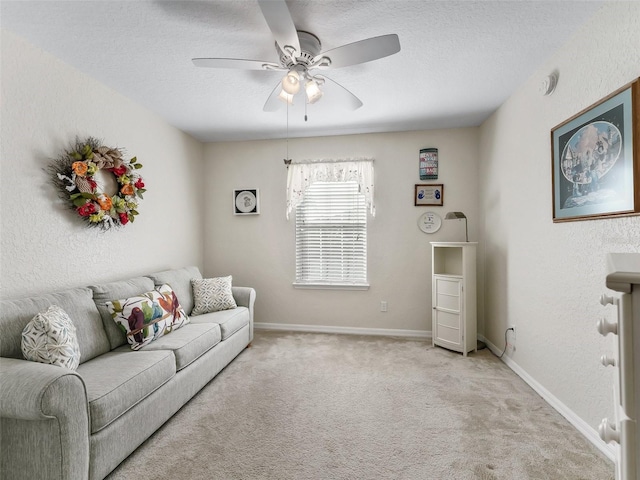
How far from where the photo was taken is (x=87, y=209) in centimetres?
241

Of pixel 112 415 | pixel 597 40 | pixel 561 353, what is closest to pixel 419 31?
pixel 597 40

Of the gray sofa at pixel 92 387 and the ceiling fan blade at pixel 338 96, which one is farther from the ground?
the ceiling fan blade at pixel 338 96

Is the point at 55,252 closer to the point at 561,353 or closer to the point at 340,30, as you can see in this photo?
the point at 340,30

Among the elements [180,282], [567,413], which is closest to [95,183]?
[180,282]

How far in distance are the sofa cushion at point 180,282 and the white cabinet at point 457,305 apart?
2.69 metres

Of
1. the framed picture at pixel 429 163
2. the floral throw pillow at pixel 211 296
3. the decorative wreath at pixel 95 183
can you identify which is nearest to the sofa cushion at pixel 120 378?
the floral throw pillow at pixel 211 296

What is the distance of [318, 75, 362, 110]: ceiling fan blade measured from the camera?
7.86ft

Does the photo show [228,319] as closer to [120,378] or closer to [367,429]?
[120,378]

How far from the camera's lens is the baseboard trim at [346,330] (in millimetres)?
3893

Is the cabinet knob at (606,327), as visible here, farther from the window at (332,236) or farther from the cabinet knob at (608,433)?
the window at (332,236)

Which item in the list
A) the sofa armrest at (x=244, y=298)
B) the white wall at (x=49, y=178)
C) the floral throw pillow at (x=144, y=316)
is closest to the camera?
the white wall at (x=49, y=178)

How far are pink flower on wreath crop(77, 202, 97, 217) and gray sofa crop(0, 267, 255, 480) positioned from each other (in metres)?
0.58

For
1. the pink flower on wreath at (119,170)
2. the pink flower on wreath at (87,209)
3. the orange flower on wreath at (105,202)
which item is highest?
the pink flower on wreath at (119,170)

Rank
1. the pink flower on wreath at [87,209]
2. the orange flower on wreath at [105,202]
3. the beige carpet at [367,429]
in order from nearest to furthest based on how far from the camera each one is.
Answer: the beige carpet at [367,429], the pink flower on wreath at [87,209], the orange flower on wreath at [105,202]
